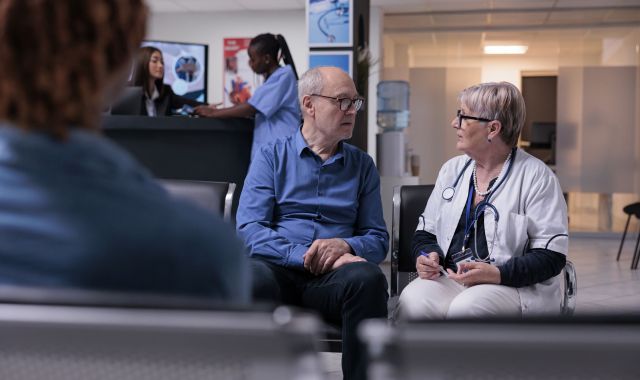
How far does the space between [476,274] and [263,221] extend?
2.31 feet

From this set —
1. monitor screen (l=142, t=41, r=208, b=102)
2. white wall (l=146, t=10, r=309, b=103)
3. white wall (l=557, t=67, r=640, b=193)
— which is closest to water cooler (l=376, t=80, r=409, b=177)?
monitor screen (l=142, t=41, r=208, b=102)

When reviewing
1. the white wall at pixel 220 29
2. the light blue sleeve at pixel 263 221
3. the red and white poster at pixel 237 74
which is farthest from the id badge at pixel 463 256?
the red and white poster at pixel 237 74

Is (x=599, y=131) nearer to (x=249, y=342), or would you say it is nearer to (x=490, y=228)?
(x=490, y=228)

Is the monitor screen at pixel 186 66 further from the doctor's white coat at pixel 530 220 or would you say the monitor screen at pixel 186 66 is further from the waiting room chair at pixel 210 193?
the doctor's white coat at pixel 530 220

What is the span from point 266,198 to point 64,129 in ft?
5.68

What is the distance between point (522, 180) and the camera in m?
2.21

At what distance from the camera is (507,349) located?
62 cm

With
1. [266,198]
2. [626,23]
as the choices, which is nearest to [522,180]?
[266,198]

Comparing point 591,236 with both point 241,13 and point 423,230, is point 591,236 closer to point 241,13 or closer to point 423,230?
point 241,13

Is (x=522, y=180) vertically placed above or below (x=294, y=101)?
below

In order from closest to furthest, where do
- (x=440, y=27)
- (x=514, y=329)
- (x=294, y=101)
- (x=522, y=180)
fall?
(x=514, y=329)
(x=522, y=180)
(x=294, y=101)
(x=440, y=27)

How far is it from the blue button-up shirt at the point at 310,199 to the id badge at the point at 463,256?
0.27m

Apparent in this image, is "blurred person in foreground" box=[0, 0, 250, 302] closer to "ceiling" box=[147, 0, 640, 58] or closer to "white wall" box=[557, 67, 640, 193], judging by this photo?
"ceiling" box=[147, 0, 640, 58]

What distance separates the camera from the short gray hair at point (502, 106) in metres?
2.26
